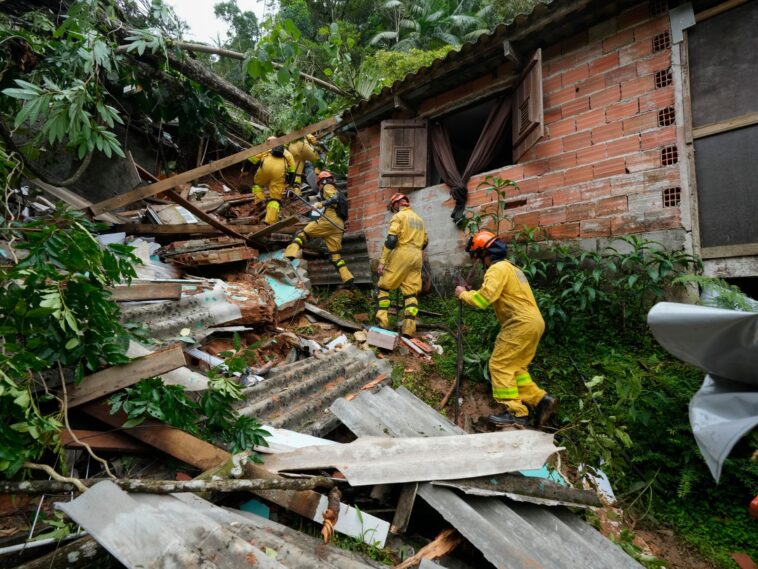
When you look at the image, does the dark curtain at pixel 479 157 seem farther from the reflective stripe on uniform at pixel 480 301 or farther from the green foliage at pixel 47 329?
the green foliage at pixel 47 329

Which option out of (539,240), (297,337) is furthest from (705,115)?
(297,337)

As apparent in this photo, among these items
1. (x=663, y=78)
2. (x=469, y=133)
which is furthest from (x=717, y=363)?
(x=469, y=133)

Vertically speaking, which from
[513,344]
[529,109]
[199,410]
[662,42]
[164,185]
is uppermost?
[662,42]

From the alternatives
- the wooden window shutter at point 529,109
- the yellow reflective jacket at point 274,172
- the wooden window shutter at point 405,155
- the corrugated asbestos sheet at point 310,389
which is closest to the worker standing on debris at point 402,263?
the wooden window shutter at point 405,155

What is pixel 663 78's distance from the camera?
13.4ft

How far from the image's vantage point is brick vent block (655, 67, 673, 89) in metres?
4.04

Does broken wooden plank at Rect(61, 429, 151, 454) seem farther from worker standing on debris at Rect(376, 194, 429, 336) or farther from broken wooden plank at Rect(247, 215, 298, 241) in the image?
broken wooden plank at Rect(247, 215, 298, 241)

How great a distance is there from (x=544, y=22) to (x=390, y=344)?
4312mm

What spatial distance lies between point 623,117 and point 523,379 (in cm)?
332

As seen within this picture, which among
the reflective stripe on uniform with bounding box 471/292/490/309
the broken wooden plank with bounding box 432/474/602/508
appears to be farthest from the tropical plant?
the broken wooden plank with bounding box 432/474/602/508

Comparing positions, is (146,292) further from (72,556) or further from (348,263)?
(348,263)

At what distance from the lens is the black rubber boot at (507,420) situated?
3.51 metres

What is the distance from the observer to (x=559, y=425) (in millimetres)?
3584

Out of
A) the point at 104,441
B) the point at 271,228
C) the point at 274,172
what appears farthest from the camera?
the point at 274,172
